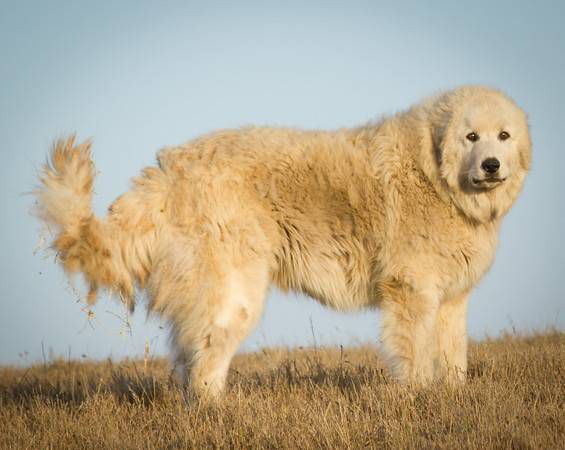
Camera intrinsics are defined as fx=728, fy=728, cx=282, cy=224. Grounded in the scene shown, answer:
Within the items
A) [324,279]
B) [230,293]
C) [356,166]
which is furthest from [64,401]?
[356,166]

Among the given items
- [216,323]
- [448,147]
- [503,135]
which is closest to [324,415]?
[216,323]

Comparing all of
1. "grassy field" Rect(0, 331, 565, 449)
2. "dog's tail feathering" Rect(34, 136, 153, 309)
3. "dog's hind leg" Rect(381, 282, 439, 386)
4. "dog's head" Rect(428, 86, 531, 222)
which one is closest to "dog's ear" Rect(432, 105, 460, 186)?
"dog's head" Rect(428, 86, 531, 222)

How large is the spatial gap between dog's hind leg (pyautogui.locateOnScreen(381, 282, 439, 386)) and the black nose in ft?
3.16

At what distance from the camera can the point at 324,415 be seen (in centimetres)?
414

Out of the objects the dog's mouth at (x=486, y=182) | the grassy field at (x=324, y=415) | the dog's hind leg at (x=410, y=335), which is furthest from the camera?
the dog's mouth at (x=486, y=182)

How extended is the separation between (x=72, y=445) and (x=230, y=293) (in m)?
1.35

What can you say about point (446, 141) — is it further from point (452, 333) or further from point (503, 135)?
point (452, 333)

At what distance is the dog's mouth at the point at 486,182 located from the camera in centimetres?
507

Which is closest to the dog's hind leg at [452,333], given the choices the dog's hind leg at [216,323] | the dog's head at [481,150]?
the dog's head at [481,150]

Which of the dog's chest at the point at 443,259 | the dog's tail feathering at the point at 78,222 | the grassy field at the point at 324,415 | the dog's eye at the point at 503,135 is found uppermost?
the dog's eye at the point at 503,135

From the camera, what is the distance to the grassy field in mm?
3809

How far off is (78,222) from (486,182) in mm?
2811

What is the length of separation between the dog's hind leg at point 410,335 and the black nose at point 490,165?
0.96 meters

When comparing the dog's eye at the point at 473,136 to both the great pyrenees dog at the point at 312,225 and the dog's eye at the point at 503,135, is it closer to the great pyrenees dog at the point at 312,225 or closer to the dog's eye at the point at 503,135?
the great pyrenees dog at the point at 312,225
